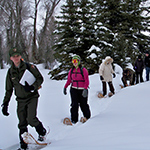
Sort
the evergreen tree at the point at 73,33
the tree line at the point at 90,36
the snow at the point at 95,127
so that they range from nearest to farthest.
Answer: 1. the snow at the point at 95,127
2. the tree line at the point at 90,36
3. the evergreen tree at the point at 73,33

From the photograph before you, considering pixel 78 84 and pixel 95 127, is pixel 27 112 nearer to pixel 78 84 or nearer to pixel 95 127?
pixel 95 127

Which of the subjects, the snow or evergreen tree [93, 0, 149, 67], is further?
evergreen tree [93, 0, 149, 67]

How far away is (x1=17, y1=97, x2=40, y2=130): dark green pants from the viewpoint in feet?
9.38

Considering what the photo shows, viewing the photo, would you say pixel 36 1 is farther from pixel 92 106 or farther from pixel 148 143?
pixel 148 143

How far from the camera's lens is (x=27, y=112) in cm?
289

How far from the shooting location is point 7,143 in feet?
10.3

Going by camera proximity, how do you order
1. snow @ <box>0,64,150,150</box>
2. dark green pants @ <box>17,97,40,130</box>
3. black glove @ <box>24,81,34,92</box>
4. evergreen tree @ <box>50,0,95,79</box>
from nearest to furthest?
snow @ <box>0,64,150,150</box> → black glove @ <box>24,81,34,92</box> → dark green pants @ <box>17,97,40,130</box> → evergreen tree @ <box>50,0,95,79</box>

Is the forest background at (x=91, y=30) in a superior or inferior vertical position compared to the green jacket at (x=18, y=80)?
superior

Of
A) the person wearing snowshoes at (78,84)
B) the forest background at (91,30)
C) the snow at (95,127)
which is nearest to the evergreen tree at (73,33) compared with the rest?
the forest background at (91,30)

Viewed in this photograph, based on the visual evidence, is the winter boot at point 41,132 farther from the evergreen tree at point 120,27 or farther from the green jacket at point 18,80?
the evergreen tree at point 120,27

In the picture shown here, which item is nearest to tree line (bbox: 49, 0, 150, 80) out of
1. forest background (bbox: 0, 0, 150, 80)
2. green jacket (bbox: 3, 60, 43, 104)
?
forest background (bbox: 0, 0, 150, 80)

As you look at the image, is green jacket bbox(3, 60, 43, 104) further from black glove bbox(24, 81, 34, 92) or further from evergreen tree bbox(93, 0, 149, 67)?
evergreen tree bbox(93, 0, 149, 67)

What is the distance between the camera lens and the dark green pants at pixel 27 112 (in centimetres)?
286

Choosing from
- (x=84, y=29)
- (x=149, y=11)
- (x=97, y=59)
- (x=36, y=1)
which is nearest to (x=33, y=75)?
(x=97, y=59)
